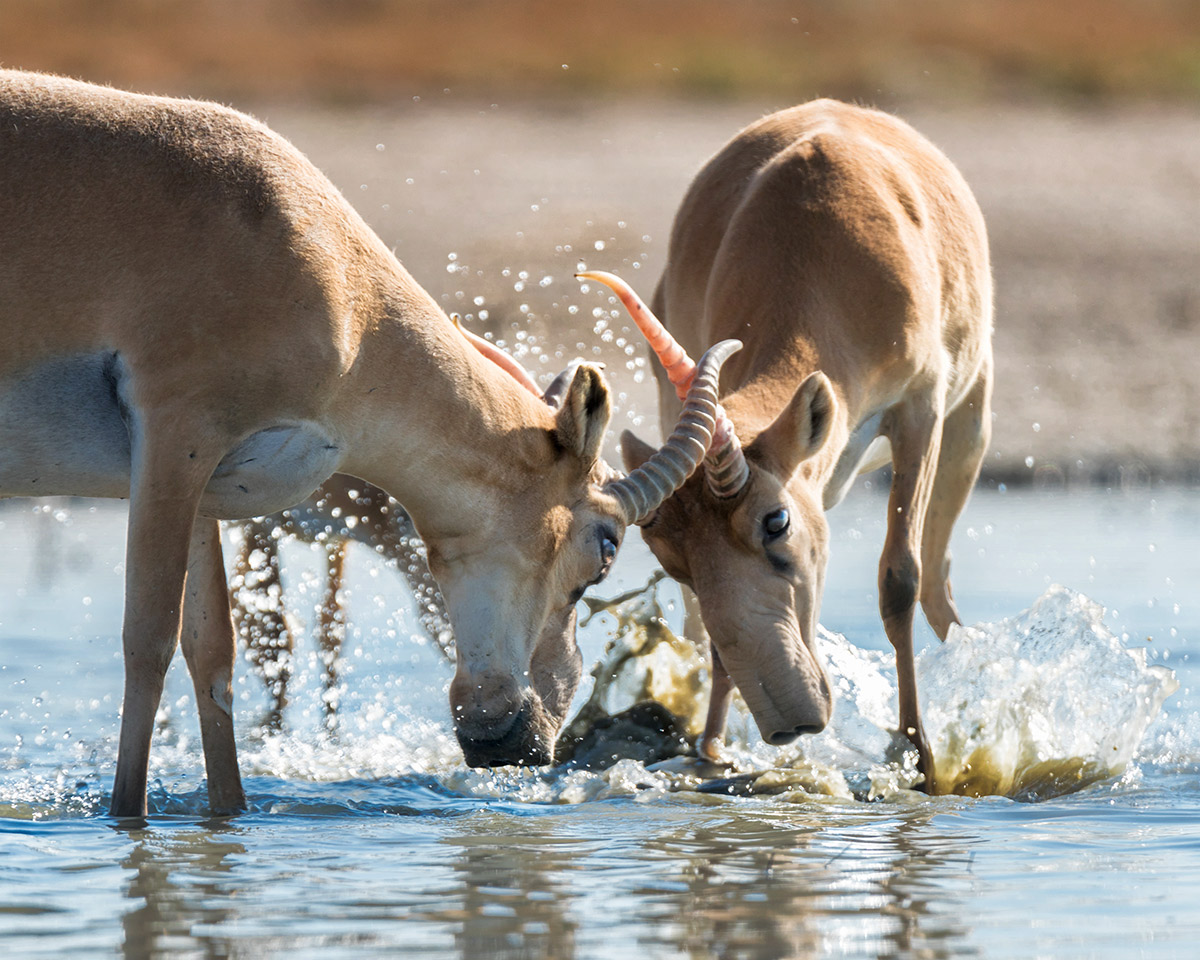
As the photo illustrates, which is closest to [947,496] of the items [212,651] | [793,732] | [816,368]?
[816,368]

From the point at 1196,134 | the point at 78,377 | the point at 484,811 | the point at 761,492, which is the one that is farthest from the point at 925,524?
the point at 1196,134

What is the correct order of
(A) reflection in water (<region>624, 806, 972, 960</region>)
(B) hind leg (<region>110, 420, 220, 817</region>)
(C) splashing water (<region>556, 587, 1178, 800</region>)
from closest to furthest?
(A) reflection in water (<region>624, 806, 972, 960</region>) < (B) hind leg (<region>110, 420, 220, 817</region>) < (C) splashing water (<region>556, 587, 1178, 800</region>)

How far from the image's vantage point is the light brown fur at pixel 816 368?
626 cm

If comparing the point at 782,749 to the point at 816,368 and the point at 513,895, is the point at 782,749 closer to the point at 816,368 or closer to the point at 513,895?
the point at 816,368

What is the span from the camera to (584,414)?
5.94 m

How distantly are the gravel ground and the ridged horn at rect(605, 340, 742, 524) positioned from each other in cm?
872

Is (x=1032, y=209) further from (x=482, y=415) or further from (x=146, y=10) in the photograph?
(x=482, y=415)

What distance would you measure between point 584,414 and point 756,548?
2.53ft

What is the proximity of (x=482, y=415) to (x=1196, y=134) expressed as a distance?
21320 millimetres

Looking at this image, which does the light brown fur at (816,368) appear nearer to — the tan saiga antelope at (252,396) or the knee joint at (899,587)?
the knee joint at (899,587)

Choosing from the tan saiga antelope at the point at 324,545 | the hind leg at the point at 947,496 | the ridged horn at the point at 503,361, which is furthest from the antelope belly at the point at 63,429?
the hind leg at the point at 947,496

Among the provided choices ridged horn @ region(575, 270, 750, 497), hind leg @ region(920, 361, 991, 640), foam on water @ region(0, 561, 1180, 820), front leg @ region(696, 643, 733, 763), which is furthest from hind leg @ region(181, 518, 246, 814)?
hind leg @ region(920, 361, 991, 640)

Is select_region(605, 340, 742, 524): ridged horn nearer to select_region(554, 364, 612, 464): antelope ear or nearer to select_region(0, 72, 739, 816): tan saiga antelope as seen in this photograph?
select_region(0, 72, 739, 816): tan saiga antelope

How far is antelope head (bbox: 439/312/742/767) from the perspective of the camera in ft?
19.4
